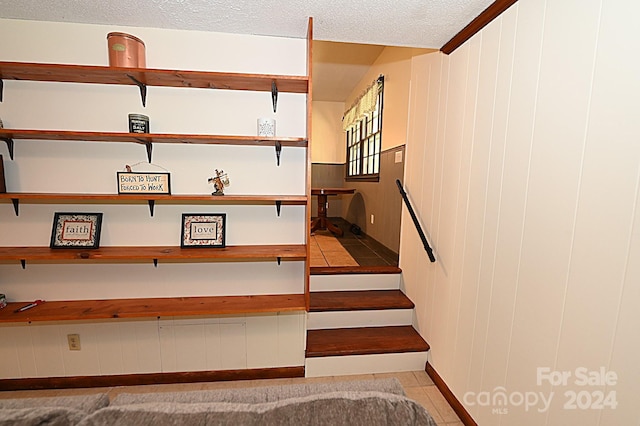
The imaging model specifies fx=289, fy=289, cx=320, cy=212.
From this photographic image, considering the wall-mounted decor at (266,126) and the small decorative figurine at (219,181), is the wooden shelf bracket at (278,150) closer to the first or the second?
the wall-mounted decor at (266,126)

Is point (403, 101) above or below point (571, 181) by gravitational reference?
above

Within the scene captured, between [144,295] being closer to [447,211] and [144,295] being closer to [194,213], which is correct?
[194,213]

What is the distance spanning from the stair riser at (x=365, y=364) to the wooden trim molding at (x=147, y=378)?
115 millimetres

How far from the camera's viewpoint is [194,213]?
76.8 inches

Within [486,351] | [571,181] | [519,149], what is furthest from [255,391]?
[519,149]

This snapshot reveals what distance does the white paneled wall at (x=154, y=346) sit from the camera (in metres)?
1.89

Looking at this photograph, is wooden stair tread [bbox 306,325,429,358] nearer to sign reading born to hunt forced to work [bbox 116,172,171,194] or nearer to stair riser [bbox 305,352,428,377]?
stair riser [bbox 305,352,428,377]

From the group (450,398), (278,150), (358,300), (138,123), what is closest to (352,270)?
(358,300)

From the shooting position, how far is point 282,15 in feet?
5.31

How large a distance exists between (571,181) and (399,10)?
3.84ft

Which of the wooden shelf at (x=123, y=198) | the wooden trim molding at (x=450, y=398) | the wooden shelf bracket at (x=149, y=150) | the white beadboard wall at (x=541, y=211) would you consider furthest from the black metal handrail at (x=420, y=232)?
the wooden shelf bracket at (x=149, y=150)

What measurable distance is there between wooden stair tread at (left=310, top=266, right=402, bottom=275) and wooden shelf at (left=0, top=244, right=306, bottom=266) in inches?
27.4

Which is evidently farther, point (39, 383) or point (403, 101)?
point (403, 101)

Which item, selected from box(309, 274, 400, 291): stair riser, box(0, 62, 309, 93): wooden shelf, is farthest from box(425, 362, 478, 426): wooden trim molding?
box(0, 62, 309, 93): wooden shelf
